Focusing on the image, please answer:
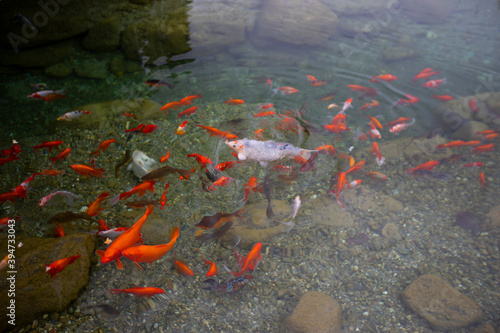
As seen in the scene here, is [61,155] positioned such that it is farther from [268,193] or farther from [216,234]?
[268,193]

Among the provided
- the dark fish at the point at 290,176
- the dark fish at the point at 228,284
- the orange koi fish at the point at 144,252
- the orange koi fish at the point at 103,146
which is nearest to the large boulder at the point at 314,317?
the dark fish at the point at 228,284

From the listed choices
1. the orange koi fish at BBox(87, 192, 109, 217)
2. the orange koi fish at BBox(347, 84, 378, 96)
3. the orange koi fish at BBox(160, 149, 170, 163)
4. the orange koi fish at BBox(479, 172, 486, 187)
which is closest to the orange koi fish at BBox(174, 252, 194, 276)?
the orange koi fish at BBox(87, 192, 109, 217)

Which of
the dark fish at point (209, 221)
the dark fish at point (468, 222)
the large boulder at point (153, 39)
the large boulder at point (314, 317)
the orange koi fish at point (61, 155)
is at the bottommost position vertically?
the large boulder at point (314, 317)

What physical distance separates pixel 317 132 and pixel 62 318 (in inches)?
189

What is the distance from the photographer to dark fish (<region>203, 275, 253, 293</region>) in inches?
123

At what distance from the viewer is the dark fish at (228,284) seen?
3.13 metres

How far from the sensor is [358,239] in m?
3.91

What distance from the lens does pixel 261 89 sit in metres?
6.37

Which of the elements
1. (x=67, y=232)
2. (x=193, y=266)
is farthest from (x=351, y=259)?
(x=67, y=232)

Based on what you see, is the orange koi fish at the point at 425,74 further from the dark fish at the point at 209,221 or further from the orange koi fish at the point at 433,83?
the dark fish at the point at 209,221

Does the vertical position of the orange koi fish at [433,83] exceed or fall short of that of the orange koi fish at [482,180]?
it exceeds it

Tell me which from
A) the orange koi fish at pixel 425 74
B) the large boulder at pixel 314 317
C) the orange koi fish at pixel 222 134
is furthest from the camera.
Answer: the orange koi fish at pixel 425 74

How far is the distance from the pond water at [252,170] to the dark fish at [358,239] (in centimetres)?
2

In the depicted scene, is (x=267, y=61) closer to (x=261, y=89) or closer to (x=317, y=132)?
(x=261, y=89)
